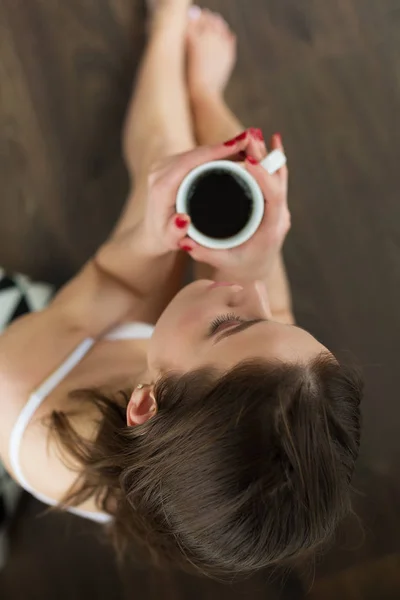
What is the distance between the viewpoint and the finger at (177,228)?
→ 0.65 metres

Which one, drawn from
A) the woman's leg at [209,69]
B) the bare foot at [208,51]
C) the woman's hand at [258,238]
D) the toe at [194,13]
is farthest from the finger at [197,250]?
the toe at [194,13]

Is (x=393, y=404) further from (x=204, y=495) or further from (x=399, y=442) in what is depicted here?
(x=204, y=495)

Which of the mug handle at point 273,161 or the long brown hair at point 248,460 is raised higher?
the mug handle at point 273,161

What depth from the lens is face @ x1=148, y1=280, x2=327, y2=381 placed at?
537 mm

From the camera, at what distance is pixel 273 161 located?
0.65m

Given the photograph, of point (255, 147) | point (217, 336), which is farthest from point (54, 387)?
point (255, 147)

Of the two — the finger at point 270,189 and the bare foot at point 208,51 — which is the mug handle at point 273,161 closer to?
the finger at point 270,189

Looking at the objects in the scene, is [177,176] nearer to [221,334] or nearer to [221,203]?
[221,203]

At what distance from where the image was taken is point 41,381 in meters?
0.77

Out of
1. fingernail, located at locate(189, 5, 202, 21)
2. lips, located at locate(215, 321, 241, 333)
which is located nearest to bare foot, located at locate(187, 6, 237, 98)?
fingernail, located at locate(189, 5, 202, 21)

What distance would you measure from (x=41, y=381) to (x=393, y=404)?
28.9 inches

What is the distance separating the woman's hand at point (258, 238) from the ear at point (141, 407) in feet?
0.61

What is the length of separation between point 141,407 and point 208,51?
2.54 ft

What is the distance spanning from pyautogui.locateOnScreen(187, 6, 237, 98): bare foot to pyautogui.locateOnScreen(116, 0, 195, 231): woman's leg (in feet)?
0.06
